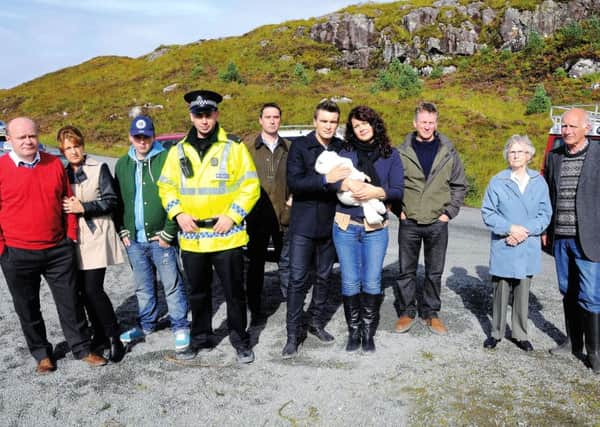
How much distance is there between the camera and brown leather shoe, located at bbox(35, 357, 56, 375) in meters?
3.69

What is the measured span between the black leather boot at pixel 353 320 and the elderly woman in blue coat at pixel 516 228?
1.12m

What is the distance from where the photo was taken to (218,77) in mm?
38438

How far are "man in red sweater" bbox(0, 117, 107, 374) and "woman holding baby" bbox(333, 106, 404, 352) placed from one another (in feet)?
7.01

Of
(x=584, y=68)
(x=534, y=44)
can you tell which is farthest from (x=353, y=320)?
(x=534, y=44)

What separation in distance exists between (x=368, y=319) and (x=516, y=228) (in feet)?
4.78

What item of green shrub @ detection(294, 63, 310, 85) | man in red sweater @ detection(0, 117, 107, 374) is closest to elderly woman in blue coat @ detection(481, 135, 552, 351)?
man in red sweater @ detection(0, 117, 107, 374)

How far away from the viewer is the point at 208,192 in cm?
366

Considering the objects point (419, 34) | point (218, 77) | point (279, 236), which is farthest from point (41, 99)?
point (279, 236)

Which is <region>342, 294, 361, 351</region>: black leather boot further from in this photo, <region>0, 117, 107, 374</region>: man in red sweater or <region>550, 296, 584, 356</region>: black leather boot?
<region>0, 117, 107, 374</region>: man in red sweater

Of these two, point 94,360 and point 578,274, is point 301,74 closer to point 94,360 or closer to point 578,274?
point 578,274

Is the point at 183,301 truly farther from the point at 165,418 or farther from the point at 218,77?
the point at 218,77

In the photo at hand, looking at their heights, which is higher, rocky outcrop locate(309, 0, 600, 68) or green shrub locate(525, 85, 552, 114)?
rocky outcrop locate(309, 0, 600, 68)

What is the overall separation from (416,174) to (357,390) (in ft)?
6.57

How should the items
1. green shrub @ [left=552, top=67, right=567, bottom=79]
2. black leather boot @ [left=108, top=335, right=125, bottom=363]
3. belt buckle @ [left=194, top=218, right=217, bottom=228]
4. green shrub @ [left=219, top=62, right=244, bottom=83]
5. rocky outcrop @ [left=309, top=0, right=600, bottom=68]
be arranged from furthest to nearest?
rocky outcrop @ [left=309, top=0, right=600, bottom=68] → green shrub @ [left=219, top=62, right=244, bottom=83] → green shrub @ [left=552, top=67, right=567, bottom=79] → black leather boot @ [left=108, top=335, right=125, bottom=363] → belt buckle @ [left=194, top=218, right=217, bottom=228]
